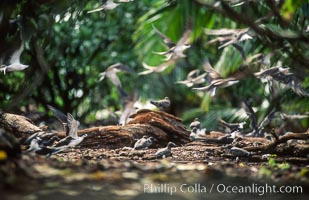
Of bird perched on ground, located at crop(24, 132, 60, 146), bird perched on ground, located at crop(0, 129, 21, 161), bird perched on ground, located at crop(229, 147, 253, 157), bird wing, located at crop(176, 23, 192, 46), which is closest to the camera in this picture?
bird perched on ground, located at crop(0, 129, 21, 161)

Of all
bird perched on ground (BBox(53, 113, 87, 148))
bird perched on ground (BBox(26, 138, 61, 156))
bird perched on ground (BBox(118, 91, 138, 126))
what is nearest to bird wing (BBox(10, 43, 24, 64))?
bird perched on ground (BBox(53, 113, 87, 148))

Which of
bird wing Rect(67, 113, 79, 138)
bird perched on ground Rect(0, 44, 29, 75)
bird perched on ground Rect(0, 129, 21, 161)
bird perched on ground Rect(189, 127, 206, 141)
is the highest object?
bird perched on ground Rect(0, 44, 29, 75)

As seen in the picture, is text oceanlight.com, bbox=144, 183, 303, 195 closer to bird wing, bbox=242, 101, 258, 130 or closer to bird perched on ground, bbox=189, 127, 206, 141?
bird perched on ground, bbox=189, 127, 206, 141

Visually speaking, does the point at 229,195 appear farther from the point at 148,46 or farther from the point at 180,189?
the point at 148,46

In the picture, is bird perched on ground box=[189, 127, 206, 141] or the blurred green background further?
the blurred green background

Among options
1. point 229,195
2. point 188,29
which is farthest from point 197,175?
point 188,29

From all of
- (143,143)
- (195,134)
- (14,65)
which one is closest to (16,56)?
(14,65)

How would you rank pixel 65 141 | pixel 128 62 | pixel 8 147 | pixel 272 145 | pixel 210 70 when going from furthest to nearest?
pixel 128 62 < pixel 210 70 < pixel 272 145 < pixel 65 141 < pixel 8 147

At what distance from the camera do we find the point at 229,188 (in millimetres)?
1957

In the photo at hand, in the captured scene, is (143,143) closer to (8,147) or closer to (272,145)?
(272,145)

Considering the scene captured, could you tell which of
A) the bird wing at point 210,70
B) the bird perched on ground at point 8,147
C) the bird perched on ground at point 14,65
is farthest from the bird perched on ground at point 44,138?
the bird wing at point 210,70

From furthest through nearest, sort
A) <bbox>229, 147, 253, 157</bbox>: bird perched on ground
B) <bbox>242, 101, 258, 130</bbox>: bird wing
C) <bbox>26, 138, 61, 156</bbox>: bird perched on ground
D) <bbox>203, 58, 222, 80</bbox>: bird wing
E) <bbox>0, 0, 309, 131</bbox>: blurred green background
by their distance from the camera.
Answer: <bbox>0, 0, 309, 131</bbox>: blurred green background, <bbox>242, 101, 258, 130</bbox>: bird wing, <bbox>203, 58, 222, 80</bbox>: bird wing, <bbox>229, 147, 253, 157</bbox>: bird perched on ground, <bbox>26, 138, 61, 156</bbox>: bird perched on ground

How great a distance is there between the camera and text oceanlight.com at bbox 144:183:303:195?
1812 millimetres

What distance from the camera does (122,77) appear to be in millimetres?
5996
